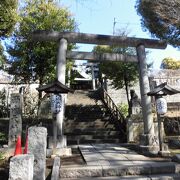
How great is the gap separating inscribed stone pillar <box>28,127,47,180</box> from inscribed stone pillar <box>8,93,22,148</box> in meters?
4.08

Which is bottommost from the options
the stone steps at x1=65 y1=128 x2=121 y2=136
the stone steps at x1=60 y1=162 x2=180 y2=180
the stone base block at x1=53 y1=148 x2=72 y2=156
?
the stone steps at x1=60 y1=162 x2=180 y2=180

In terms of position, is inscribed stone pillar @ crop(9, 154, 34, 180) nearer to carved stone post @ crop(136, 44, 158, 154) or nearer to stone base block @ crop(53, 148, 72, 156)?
stone base block @ crop(53, 148, 72, 156)

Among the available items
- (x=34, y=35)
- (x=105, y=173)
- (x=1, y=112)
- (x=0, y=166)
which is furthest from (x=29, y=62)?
(x=105, y=173)

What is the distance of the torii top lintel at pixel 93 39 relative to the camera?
35.5ft

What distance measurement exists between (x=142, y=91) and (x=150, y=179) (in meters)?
4.94

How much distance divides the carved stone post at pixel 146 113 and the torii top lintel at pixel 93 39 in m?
0.35

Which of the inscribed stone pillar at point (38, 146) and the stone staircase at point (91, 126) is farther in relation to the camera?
the stone staircase at point (91, 126)

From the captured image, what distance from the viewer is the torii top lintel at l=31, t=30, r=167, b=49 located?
35.5ft

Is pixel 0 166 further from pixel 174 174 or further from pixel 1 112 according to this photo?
pixel 1 112

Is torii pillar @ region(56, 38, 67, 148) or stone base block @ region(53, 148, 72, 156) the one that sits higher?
torii pillar @ region(56, 38, 67, 148)

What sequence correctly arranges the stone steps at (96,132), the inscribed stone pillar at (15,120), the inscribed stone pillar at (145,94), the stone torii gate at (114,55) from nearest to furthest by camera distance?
the inscribed stone pillar at (15,120), the stone torii gate at (114,55), the inscribed stone pillar at (145,94), the stone steps at (96,132)

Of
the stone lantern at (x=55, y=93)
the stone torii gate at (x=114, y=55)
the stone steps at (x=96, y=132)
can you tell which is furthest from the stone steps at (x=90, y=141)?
the stone lantern at (x=55, y=93)

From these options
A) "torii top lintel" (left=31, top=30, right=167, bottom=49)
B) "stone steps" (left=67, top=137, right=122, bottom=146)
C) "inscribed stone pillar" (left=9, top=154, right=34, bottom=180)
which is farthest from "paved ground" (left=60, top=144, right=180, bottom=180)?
"torii top lintel" (left=31, top=30, right=167, bottom=49)

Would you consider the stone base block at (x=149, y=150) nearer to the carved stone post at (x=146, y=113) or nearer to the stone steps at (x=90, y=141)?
the carved stone post at (x=146, y=113)
